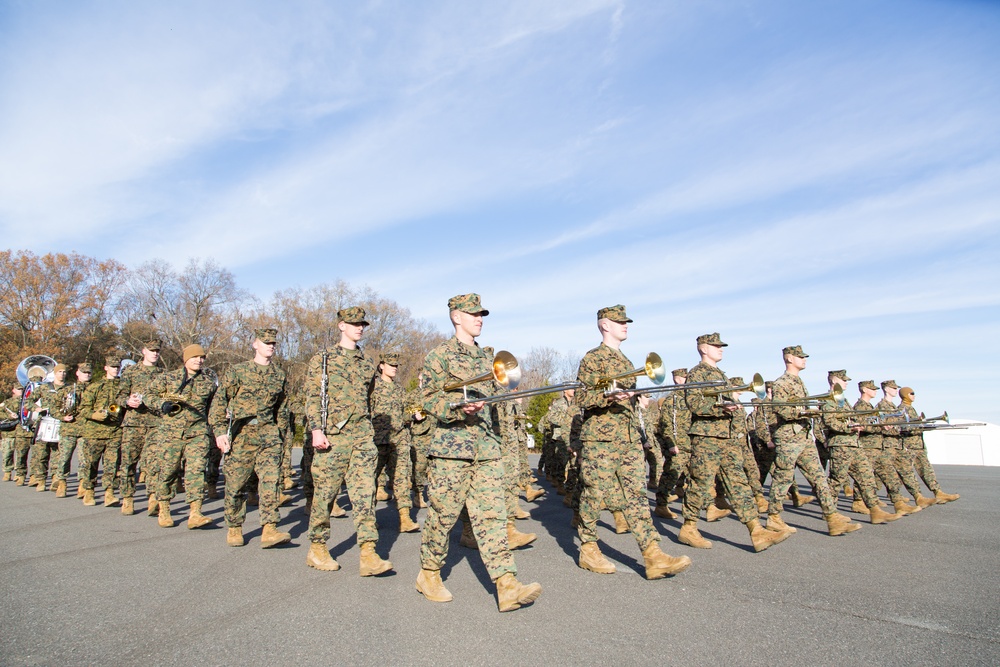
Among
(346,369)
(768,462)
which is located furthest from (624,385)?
(768,462)

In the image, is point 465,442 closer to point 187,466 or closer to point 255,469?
point 255,469

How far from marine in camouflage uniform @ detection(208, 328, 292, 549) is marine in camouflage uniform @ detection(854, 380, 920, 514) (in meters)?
8.64

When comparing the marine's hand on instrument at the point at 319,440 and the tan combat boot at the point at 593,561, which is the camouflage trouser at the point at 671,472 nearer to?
the tan combat boot at the point at 593,561

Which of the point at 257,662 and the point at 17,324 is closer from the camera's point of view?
the point at 257,662

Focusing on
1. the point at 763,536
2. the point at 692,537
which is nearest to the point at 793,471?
the point at 763,536

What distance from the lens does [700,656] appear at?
3492 millimetres

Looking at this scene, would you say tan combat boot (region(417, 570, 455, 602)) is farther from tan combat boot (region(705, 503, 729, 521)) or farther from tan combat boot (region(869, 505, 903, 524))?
tan combat boot (region(869, 505, 903, 524))

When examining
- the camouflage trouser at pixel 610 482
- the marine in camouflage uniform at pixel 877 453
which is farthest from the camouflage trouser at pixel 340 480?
the marine in camouflage uniform at pixel 877 453

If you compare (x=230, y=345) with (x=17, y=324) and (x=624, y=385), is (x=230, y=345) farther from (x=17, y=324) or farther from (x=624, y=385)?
(x=624, y=385)

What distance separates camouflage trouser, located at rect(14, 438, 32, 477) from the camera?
12953 mm

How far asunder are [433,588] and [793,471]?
512 cm

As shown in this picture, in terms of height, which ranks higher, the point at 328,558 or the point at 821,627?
the point at 328,558

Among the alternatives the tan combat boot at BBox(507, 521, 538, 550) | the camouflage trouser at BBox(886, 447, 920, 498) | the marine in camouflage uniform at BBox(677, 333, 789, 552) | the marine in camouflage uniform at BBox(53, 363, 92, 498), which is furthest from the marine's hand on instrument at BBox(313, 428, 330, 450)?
the camouflage trouser at BBox(886, 447, 920, 498)

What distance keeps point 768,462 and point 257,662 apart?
10451 mm
